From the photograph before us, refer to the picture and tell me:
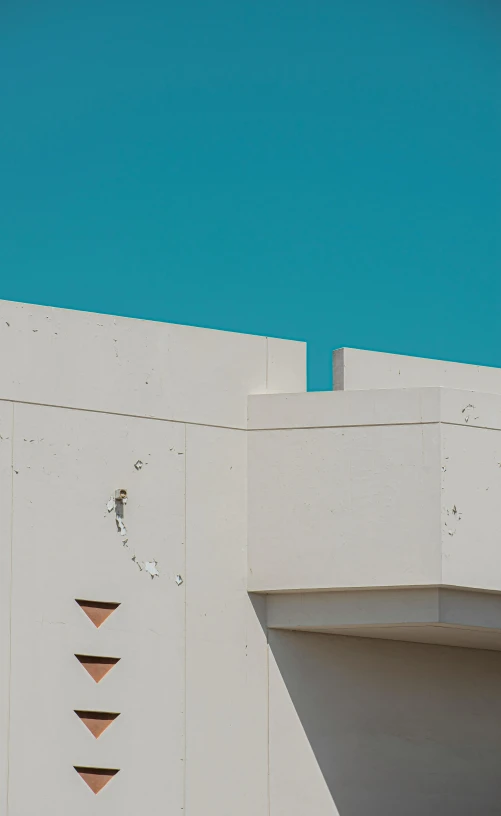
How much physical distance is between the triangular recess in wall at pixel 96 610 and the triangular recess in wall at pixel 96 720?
2.49 feet

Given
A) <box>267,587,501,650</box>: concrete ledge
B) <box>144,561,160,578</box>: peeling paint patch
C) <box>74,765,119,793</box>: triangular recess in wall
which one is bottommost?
<box>74,765,119,793</box>: triangular recess in wall

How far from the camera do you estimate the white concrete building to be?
524 inches

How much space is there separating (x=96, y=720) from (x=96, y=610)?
960mm

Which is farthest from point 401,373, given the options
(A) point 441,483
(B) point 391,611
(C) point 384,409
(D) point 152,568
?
(D) point 152,568

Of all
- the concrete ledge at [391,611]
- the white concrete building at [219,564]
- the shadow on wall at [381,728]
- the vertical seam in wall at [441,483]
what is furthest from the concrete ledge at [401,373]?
the shadow on wall at [381,728]

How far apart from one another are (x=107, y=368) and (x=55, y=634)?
8.15 feet

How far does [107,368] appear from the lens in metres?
14.0

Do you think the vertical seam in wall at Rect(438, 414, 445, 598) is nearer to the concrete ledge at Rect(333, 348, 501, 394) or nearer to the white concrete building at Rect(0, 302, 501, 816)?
the white concrete building at Rect(0, 302, 501, 816)

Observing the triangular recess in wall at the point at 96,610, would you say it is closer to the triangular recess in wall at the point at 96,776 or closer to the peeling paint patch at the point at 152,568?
the peeling paint patch at the point at 152,568

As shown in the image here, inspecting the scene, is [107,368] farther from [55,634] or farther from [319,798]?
[319,798]

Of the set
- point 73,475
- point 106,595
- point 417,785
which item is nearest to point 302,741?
point 417,785

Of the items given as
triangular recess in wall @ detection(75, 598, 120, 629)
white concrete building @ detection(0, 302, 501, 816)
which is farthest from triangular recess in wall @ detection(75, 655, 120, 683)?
triangular recess in wall @ detection(75, 598, 120, 629)

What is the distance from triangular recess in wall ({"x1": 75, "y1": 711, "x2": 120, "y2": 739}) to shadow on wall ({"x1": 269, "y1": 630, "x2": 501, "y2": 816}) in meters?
1.76

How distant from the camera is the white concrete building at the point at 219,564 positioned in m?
13.3
